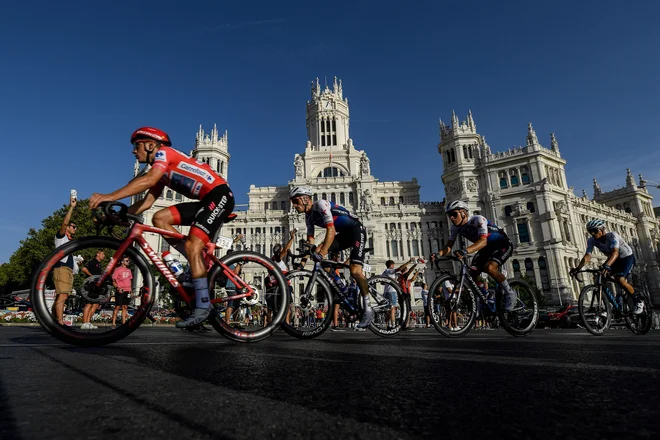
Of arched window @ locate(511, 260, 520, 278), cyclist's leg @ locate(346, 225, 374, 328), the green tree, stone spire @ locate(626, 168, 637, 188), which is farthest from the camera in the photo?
stone spire @ locate(626, 168, 637, 188)

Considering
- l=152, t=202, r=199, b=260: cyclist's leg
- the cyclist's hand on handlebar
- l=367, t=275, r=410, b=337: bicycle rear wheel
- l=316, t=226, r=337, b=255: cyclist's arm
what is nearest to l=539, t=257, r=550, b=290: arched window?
l=367, t=275, r=410, b=337: bicycle rear wheel

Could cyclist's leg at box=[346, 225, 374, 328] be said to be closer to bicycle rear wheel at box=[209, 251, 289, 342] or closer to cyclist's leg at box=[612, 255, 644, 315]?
bicycle rear wheel at box=[209, 251, 289, 342]

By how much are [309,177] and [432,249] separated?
69.9 ft

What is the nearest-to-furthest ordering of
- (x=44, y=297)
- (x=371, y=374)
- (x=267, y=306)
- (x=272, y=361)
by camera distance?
(x=371, y=374) < (x=272, y=361) < (x=44, y=297) < (x=267, y=306)

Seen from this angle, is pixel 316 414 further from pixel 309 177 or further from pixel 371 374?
pixel 309 177

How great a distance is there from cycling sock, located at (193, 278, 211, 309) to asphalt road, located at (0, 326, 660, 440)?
1.13 meters

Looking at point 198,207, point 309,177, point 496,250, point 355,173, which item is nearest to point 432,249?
point 355,173

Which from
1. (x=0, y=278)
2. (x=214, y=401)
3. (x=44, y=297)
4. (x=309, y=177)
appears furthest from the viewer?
(x=309, y=177)

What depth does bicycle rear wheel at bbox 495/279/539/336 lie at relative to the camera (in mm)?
5434

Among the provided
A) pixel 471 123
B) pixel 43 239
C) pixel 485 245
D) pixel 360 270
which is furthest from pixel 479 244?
pixel 471 123

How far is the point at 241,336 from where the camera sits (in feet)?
10.8

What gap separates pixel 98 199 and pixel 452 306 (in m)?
4.42

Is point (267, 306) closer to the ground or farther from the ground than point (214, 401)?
farther from the ground

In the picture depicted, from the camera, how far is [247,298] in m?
3.71
